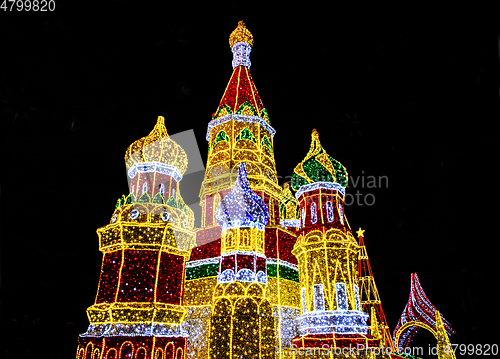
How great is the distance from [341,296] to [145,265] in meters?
7.78

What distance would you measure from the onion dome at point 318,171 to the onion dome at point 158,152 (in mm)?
5535

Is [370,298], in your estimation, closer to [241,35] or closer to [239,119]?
[239,119]

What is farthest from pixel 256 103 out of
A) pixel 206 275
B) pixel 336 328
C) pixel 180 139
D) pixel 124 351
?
pixel 124 351

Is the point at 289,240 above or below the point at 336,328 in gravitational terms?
above

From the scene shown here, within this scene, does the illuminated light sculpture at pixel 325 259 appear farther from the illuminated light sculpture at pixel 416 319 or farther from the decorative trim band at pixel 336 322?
→ the illuminated light sculpture at pixel 416 319

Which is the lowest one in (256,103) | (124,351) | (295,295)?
(124,351)

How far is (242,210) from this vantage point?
13742 mm

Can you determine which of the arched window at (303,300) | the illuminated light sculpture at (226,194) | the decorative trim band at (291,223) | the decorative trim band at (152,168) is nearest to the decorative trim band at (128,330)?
the illuminated light sculpture at (226,194)

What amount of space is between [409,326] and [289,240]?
7970 millimetres

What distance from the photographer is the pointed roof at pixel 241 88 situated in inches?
781

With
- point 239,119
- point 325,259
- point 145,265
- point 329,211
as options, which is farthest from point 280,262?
point 239,119

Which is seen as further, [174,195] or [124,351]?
[174,195]

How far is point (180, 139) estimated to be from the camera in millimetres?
17672

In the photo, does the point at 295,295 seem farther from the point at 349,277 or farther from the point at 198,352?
the point at 198,352
